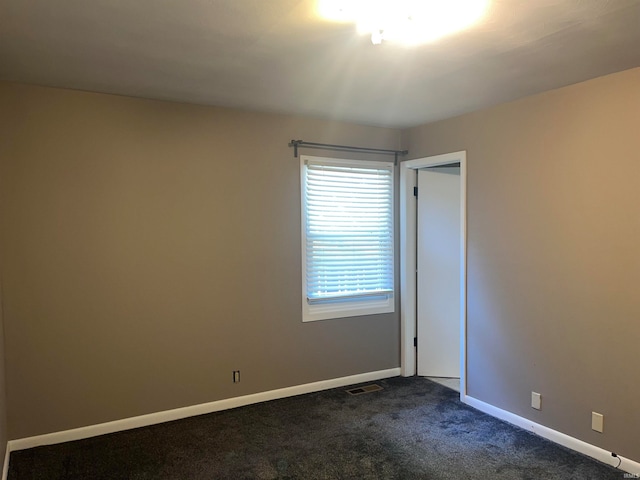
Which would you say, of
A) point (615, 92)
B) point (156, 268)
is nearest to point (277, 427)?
point (156, 268)

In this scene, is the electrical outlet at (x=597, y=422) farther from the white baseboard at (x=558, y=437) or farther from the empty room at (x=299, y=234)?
the white baseboard at (x=558, y=437)

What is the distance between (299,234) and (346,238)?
0.49 metres

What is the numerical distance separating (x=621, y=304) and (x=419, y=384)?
202 cm

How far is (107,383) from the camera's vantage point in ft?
10.8

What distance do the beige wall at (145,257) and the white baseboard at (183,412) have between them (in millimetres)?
49

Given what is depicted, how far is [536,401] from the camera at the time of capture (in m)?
3.29

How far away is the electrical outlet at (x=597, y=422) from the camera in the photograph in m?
2.90

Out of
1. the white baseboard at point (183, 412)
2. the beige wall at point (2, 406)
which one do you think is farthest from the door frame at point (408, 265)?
the beige wall at point (2, 406)

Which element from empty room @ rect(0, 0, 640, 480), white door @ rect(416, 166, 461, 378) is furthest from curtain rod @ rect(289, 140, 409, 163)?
white door @ rect(416, 166, 461, 378)

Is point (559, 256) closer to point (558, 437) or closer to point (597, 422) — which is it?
point (597, 422)

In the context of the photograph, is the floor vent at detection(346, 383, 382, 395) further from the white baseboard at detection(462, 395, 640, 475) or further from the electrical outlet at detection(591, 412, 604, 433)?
the electrical outlet at detection(591, 412, 604, 433)

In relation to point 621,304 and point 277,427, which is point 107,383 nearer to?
point 277,427

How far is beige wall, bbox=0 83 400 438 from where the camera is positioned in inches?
120

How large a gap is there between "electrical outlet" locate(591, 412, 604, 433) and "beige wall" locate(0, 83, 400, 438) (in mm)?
2070
